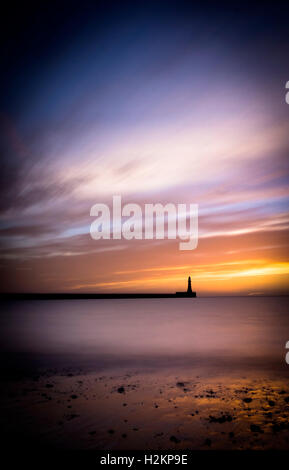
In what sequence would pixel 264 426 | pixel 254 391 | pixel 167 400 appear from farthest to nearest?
pixel 254 391 < pixel 167 400 < pixel 264 426

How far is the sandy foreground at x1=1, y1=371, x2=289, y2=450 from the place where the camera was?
288 inches

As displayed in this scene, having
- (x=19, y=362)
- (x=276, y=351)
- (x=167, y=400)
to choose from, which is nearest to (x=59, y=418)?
(x=167, y=400)

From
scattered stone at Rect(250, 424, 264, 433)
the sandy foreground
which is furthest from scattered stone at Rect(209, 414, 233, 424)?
scattered stone at Rect(250, 424, 264, 433)

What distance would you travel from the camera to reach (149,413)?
9.06 m

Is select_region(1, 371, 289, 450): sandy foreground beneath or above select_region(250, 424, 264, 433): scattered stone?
beneath

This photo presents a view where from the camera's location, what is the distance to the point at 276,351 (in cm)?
2136

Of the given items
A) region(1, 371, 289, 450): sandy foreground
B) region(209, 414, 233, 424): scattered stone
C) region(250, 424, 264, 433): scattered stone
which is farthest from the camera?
region(209, 414, 233, 424): scattered stone

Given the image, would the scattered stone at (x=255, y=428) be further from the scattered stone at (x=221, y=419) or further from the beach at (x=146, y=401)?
the scattered stone at (x=221, y=419)

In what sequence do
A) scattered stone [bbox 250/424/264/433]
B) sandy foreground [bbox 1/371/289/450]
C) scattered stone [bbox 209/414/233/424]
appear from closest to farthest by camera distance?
sandy foreground [bbox 1/371/289/450] → scattered stone [bbox 250/424/264/433] → scattered stone [bbox 209/414/233/424]

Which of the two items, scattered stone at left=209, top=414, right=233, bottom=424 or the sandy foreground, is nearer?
the sandy foreground

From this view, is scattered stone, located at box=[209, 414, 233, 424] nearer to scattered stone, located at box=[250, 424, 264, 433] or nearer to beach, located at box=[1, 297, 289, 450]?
beach, located at box=[1, 297, 289, 450]

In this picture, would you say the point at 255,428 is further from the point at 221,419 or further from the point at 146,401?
the point at 146,401
